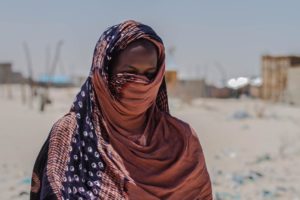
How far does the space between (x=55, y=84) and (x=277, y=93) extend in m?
25.9

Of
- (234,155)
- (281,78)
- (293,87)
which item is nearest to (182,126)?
(234,155)

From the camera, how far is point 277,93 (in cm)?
2577

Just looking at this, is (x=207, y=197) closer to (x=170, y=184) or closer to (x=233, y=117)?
(x=170, y=184)

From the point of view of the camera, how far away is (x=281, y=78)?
2500 centimetres

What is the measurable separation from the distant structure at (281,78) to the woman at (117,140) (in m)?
22.1

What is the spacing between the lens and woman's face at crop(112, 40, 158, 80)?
6.18 ft

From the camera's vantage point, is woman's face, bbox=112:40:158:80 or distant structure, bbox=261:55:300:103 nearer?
woman's face, bbox=112:40:158:80

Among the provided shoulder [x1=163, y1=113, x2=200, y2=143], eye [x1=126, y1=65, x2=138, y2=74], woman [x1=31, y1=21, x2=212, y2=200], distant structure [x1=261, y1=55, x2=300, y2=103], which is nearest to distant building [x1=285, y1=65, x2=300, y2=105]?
distant structure [x1=261, y1=55, x2=300, y2=103]

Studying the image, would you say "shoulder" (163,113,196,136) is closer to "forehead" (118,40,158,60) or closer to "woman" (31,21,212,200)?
"woman" (31,21,212,200)

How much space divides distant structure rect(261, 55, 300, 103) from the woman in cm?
2209

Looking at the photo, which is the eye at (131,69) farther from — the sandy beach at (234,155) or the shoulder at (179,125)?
the sandy beach at (234,155)

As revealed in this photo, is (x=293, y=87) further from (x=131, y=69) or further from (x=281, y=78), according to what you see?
(x=131, y=69)

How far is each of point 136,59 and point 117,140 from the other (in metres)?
0.27

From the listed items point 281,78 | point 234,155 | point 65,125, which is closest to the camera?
point 65,125
